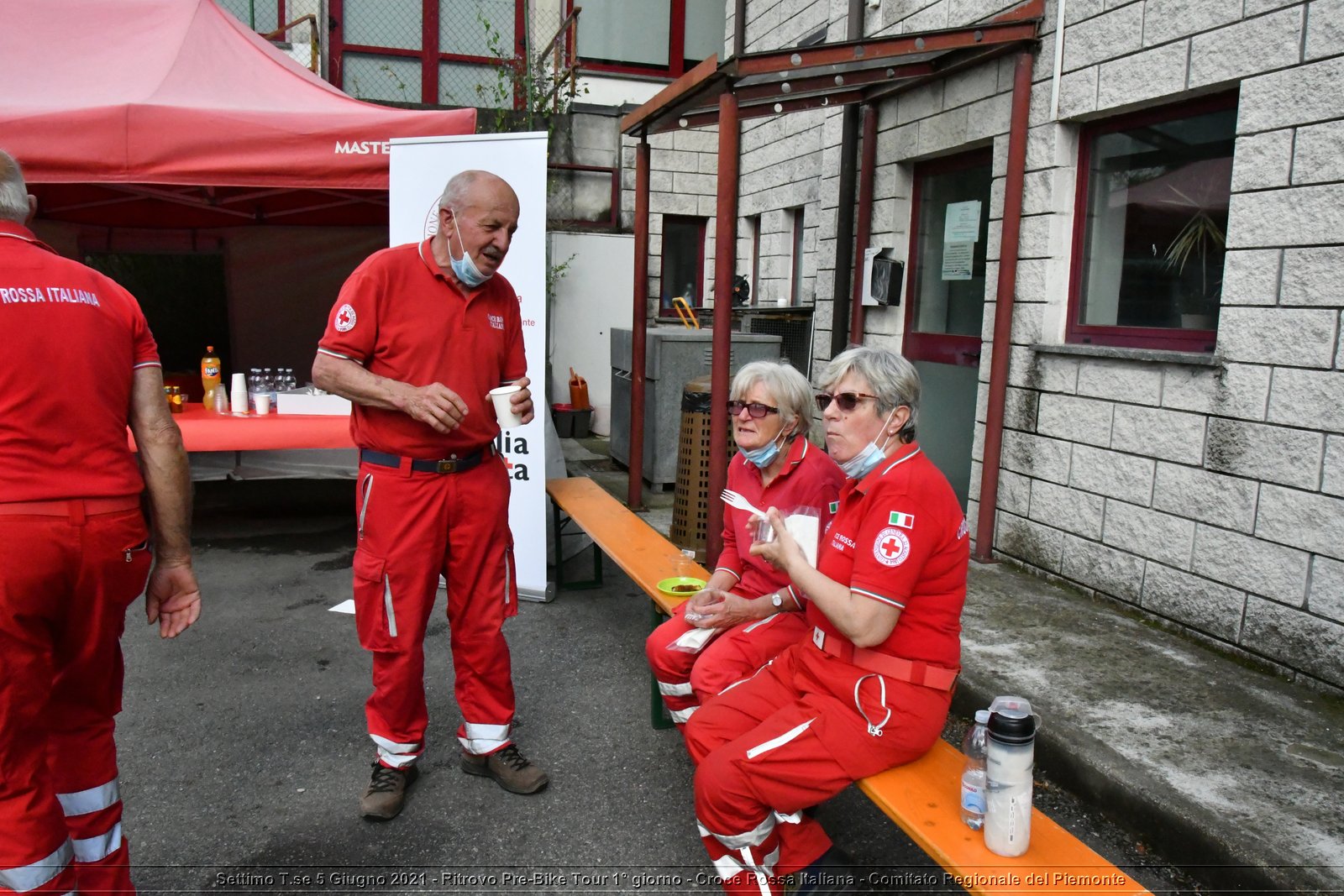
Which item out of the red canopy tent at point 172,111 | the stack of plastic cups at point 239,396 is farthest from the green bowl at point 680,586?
the stack of plastic cups at point 239,396

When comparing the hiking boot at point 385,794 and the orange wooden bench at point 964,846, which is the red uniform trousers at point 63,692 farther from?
the orange wooden bench at point 964,846

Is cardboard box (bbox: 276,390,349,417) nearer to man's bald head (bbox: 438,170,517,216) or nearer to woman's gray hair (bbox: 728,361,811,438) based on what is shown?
man's bald head (bbox: 438,170,517,216)

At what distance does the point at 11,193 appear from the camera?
2.28m

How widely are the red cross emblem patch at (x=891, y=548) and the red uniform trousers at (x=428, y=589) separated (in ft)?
4.93

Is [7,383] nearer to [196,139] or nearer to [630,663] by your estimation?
[630,663]

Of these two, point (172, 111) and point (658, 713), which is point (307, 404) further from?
point (658, 713)

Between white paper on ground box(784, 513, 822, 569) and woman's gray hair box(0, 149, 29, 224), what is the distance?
80.1 inches

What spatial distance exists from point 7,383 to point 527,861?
1976mm

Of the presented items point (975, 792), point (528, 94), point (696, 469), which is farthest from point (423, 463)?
point (528, 94)

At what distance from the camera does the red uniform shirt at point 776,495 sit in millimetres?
3188

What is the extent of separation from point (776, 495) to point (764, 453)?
15cm

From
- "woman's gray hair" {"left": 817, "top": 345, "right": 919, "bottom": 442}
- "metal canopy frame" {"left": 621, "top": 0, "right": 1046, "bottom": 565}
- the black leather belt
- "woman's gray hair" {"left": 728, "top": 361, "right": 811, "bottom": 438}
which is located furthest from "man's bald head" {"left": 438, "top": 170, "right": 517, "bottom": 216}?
"metal canopy frame" {"left": 621, "top": 0, "right": 1046, "bottom": 565}

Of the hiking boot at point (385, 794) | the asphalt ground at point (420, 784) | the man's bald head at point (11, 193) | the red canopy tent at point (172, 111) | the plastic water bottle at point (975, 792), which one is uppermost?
the red canopy tent at point (172, 111)

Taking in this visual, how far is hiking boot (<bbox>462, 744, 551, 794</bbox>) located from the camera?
3406 millimetres
